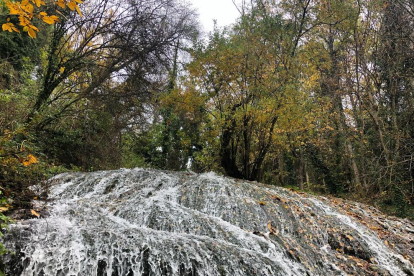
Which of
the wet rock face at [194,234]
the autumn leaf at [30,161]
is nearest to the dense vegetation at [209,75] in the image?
the wet rock face at [194,234]

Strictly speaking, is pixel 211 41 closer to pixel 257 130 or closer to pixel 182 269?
pixel 257 130

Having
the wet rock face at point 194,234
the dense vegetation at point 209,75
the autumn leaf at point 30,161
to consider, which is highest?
the dense vegetation at point 209,75

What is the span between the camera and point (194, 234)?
4.45 meters

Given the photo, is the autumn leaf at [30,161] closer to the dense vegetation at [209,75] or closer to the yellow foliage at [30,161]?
the yellow foliage at [30,161]

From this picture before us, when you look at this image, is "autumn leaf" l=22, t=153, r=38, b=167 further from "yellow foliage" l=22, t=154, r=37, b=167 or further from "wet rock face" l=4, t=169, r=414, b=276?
"wet rock face" l=4, t=169, r=414, b=276

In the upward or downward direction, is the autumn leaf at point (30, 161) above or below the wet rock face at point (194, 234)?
above

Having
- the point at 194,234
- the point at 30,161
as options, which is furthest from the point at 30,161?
the point at 194,234

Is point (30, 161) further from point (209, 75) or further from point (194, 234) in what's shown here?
point (209, 75)

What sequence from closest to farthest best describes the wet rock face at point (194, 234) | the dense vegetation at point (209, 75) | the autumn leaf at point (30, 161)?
the autumn leaf at point (30, 161) → the wet rock face at point (194, 234) → the dense vegetation at point (209, 75)

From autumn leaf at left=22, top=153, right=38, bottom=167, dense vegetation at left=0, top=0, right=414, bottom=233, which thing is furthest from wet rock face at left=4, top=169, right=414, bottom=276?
dense vegetation at left=0, top=0, right=414, bottom=233

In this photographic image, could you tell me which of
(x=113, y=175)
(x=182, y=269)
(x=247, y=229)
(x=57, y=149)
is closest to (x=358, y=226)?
(x=247, y=229)

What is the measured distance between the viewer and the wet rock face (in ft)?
10.8

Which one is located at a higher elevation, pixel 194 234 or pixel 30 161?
pixel 30 161

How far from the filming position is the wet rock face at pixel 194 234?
3.29m
